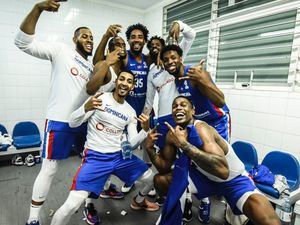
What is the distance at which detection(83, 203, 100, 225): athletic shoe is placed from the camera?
1.93 metres

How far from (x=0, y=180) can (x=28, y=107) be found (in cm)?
134

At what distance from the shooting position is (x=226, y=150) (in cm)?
153

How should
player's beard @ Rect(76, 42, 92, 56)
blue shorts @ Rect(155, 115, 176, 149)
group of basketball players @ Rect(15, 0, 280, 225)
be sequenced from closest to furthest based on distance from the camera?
group of basketball players @ Rect(15, 0, 280, 225) → player's beard @ Rect(76, 42, 92, 56) → blue shorts @ Rect(155, 115, 176, 149)

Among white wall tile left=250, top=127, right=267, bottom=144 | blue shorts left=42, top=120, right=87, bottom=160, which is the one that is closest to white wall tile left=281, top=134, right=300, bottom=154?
white wall tile left=250, top=127, right=267, bottom=144

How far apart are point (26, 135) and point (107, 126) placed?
2.40m

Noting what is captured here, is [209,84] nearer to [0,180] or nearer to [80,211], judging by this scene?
[80,211]

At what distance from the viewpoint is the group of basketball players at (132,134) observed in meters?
1.50

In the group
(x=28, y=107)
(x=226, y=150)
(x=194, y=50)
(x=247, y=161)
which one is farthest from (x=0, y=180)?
(x=194, y=50)

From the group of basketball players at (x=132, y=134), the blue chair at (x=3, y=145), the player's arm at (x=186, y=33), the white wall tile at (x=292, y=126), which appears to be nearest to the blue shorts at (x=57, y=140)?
the group of basketball players at (x=132, y=134)

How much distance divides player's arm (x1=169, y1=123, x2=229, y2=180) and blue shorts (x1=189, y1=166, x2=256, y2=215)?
11 cm

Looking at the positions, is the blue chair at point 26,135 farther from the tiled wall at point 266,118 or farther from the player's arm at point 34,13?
the tiled wall at point 266,118

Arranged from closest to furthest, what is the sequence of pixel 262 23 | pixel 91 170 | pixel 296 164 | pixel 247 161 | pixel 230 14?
pixel 91 170 → pixel 296 164 → pixel 247 161 → pixel 262 23 → pixel 230 14

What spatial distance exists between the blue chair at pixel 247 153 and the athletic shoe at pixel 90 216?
1.63 m

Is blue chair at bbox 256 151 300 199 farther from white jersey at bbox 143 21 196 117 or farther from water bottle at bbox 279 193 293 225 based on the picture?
white jersey at bbox 143 21 196 117
